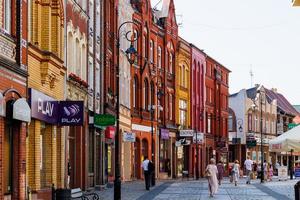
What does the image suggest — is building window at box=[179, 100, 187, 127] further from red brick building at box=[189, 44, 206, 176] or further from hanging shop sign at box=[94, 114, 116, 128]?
hanging shop sign at box=[94, 114, 116, 128]

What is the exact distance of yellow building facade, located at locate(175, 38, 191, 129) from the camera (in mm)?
70963

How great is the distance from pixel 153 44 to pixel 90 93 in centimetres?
2437

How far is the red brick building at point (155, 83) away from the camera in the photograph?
58.4 m

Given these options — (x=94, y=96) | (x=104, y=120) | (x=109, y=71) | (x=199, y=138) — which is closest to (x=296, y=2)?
(x=104, y=120)

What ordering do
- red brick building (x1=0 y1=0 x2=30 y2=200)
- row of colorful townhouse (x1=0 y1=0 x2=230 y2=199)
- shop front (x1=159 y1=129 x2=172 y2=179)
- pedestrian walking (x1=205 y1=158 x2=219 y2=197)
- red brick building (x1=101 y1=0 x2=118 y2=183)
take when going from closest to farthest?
red brick building (x1=0 y1=0 x2=30 y2=200), row of colorful townhouse (x1=0 y1=0 x2=230 y2=199), pedestrian walking (x1=205 y1=158 x2=219 y2=197), red brick building (x1=101 y1=0 x2=118 y2=183), shop front (x1=159 y1=129 x2=172 y2=179)

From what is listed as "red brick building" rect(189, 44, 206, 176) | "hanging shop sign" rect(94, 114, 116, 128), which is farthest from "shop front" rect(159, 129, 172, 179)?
"hanging shop sign" rect(94, 114, 116, 128)

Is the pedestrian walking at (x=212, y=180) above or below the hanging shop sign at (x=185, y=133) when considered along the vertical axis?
below

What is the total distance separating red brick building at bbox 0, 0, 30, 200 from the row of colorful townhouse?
0.09 ft

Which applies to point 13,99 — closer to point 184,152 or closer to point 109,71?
point 109,71

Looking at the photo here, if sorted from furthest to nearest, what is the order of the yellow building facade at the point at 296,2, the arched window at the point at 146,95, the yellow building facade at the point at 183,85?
the yellow building facade at the point at 183,85
the arched window at the point at 146,95
the yellow building facade at the point at 296,2

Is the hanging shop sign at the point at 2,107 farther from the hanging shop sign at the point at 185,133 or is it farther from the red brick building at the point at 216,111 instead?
the red brick building at the point at 216,111

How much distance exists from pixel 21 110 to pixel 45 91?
5359 millimetres

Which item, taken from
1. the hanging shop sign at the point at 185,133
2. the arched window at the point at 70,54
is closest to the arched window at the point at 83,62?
the arched window at the point at 70,54

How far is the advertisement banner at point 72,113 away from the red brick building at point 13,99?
4185 millimetres
